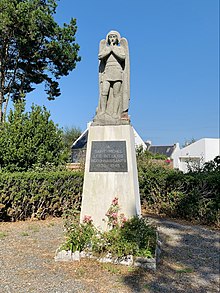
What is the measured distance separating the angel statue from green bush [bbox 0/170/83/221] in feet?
9.14

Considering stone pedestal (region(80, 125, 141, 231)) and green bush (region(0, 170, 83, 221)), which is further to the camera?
green bush (region(0, 170, 83, 221))

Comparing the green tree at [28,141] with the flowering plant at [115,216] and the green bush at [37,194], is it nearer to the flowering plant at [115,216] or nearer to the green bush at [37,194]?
the green bush at [37,194]

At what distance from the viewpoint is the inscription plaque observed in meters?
4.74

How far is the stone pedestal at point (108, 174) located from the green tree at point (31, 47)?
991 centimetres

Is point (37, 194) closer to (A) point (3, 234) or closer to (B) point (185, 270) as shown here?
(A) point (3, 234)

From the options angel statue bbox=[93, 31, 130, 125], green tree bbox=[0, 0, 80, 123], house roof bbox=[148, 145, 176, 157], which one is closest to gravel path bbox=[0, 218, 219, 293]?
angel statue bbox=[93, 31, 130, 125]

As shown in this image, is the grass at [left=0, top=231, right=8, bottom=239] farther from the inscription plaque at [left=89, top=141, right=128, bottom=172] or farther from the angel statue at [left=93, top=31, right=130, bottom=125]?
the angel statue at [left=93, top=31, right=130, bottom=125]

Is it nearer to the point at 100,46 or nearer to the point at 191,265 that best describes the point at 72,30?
the point at 100,46

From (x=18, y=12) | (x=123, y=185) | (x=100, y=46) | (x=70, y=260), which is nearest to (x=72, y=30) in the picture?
(x=18, y=12)

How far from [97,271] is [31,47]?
13.5m

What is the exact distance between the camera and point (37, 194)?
6.91 m

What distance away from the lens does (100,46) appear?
5.36 meters

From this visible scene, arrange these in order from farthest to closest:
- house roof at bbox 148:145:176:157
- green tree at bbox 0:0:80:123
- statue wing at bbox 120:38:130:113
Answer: house roof at bbox 148:145:176:157 < green tree at bbox 0:0:80:123 < statue wing at bbox 120:38:130:113

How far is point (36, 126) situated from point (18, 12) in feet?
21.4
